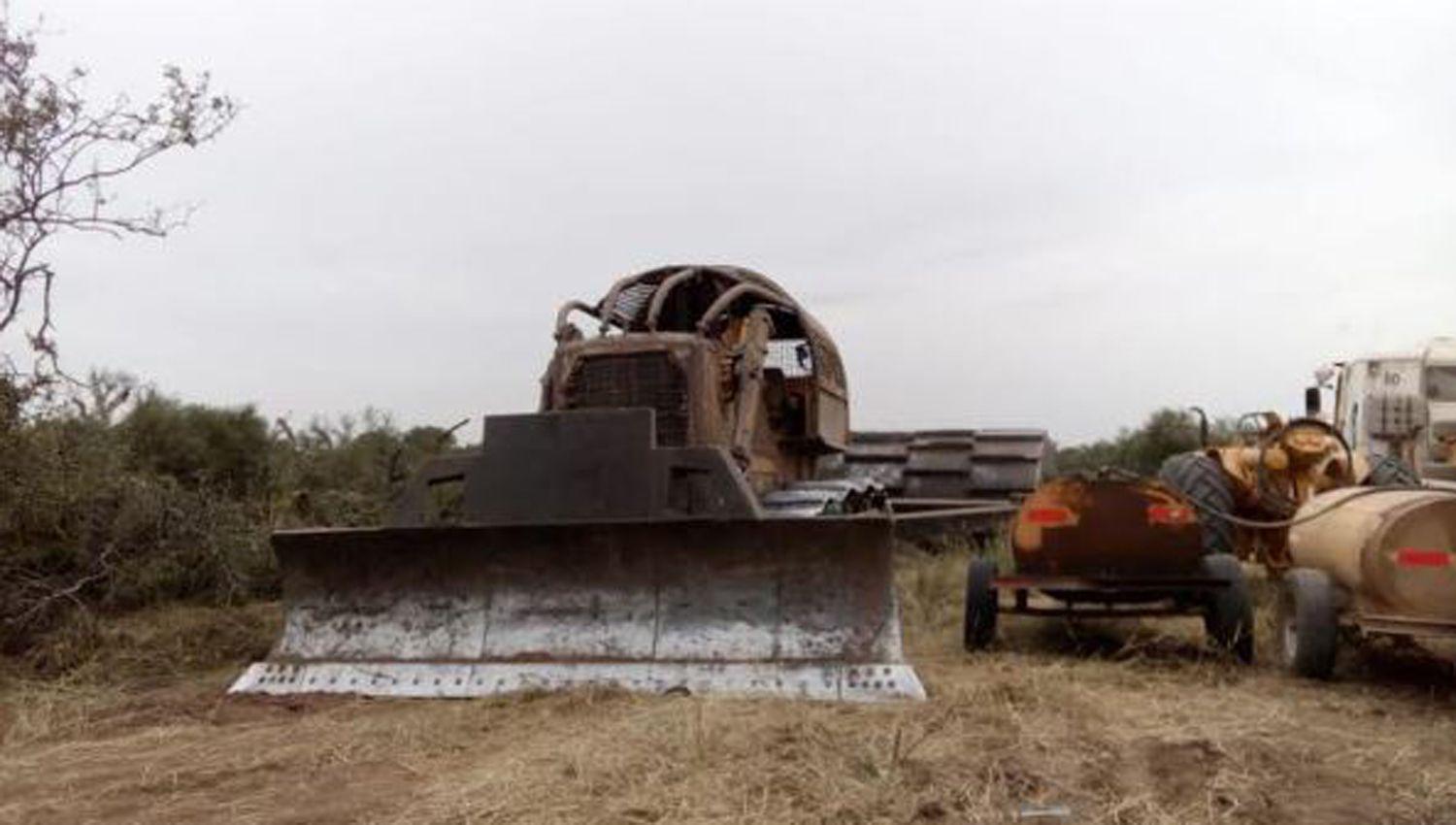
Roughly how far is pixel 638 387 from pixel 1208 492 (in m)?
4.21

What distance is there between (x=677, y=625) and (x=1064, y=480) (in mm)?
2681

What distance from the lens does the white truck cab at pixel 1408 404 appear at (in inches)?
476

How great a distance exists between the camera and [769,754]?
5348 millimetres

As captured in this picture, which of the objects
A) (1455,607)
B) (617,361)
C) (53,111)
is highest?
(53,111)

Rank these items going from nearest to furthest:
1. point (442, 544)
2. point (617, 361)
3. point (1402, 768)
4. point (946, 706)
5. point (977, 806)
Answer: point (977, 806)
point (1402, 768)
point (946, 706)
point (442, 544)
point (617, 361)

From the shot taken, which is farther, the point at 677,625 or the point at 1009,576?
Result: the point at 1009,576

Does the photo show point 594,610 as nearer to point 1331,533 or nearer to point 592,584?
point 592,584

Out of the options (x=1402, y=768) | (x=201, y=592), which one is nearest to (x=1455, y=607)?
(x=1402, y=768)

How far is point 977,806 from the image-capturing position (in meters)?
4.64

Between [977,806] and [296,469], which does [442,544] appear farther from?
[296,469]

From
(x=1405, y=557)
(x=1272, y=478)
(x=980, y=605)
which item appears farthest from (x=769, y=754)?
(x=1272, y=478)

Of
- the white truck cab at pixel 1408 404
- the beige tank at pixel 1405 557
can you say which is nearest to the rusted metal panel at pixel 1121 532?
the beige tank at pixel 1405 557

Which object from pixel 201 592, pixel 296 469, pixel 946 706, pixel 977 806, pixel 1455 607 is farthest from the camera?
pixel 296 469

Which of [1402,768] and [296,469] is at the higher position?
[296,469]
